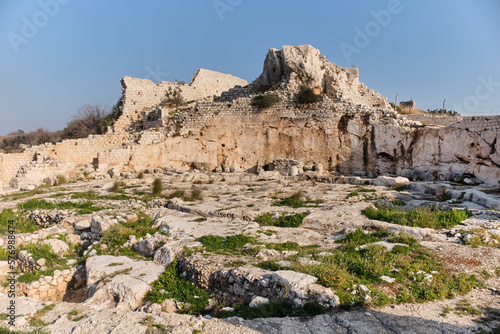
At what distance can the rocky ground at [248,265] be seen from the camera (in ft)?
12.2

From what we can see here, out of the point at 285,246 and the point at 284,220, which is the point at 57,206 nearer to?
the point at 284,220

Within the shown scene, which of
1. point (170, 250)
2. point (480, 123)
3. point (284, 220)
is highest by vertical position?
point (480, 123)

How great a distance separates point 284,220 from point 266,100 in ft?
39.4

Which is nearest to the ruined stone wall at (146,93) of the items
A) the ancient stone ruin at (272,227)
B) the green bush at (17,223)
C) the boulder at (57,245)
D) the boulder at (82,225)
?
the ancient stone ruin at (272,227)

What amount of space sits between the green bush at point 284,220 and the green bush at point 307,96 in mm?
11248

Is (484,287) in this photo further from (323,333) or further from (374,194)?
(374,194)

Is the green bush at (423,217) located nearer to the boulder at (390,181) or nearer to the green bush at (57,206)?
the boulder at (390,181)

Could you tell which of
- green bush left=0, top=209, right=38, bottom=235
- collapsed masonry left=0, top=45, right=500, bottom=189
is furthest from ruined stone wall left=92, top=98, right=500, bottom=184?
green bush left=0, top=209, right=38, bottom=235

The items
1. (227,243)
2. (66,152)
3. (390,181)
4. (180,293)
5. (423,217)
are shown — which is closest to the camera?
(180,293)

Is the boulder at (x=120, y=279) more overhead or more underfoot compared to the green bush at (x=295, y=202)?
more underfoot

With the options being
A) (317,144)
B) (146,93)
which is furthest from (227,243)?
(146,93)

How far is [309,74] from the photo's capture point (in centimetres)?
1906

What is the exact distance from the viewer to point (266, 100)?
730 inches

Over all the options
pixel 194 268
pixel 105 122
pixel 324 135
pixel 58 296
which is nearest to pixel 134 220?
pixel 58 296
